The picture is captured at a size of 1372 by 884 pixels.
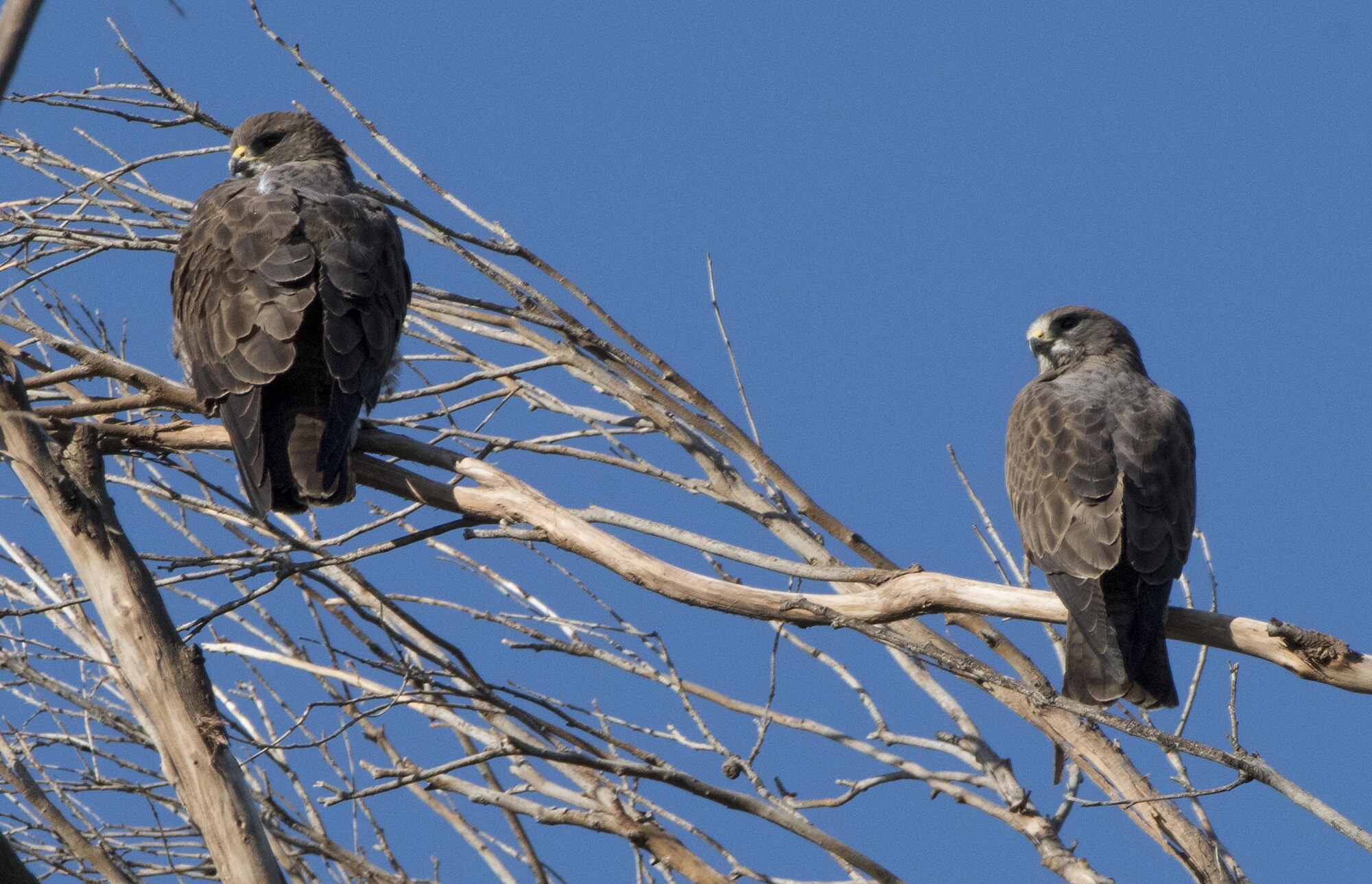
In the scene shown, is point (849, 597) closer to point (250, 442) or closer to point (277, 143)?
point (250, 442)

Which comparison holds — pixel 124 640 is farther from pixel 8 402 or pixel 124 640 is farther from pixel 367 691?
pixel 367 691

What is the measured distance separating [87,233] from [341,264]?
0.90m

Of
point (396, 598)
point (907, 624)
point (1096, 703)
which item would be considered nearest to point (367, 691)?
point (396, 598)

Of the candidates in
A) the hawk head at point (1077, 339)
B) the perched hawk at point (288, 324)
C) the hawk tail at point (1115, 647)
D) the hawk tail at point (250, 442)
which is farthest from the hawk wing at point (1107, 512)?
the hawk tail at point (250, 442)

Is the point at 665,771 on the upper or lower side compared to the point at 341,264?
lower

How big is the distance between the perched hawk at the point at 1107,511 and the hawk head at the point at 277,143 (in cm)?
331

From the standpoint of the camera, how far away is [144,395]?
4.46 metres

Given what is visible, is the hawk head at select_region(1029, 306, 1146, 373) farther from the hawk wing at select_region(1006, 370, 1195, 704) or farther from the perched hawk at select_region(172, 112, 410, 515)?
the perched hawk at select_region(172, 112, 410, 515)

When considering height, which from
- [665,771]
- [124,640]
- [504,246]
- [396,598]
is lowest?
[665,771]

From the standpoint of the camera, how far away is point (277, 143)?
6.47 metres

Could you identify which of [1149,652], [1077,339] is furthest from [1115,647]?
[1077,339]

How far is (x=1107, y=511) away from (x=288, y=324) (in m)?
2.86

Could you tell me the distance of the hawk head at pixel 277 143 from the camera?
20.9 ft

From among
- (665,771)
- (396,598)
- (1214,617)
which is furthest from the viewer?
(396,598)
